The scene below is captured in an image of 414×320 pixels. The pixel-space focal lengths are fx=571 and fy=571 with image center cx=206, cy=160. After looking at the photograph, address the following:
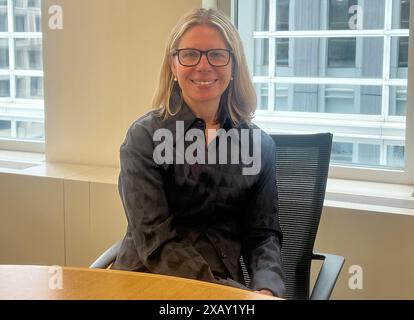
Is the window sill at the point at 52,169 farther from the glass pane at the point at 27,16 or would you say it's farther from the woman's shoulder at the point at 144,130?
the woman's shoulder at the point at 144,130

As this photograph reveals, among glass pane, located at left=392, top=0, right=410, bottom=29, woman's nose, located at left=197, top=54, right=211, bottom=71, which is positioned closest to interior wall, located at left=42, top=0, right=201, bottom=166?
glass pane, located at left=392, top=0, right=410, bottom=29

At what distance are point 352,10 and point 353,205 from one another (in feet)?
2.95

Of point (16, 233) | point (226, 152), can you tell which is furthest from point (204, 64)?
point (16, 233)

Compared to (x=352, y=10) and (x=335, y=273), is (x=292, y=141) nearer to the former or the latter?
(x=335, y=273)

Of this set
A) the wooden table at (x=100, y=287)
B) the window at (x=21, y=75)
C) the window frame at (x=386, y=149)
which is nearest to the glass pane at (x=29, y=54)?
the window at (x=21, y=75)

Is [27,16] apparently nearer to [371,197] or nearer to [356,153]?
[356,153]

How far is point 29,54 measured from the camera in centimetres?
335

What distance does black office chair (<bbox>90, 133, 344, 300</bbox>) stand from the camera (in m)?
1.84

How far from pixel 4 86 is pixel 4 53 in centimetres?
20

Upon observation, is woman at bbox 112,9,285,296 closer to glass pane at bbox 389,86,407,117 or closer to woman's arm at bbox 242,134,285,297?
woman's arm at bbox 242,134,285,297

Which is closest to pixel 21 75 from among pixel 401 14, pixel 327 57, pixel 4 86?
pixel 4 86

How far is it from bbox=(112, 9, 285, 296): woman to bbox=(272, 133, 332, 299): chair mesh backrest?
147 mm

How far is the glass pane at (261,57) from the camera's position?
2764 millimetres

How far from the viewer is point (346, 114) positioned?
2.64m
